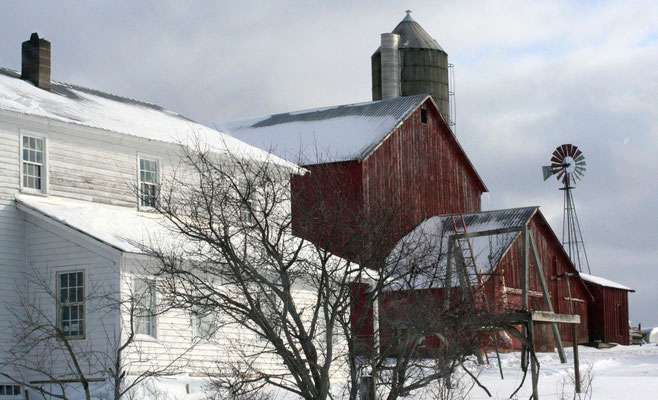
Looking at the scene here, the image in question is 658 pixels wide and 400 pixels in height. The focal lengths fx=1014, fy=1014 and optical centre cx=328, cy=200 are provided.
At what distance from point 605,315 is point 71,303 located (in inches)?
1098

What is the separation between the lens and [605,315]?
42.9 metres

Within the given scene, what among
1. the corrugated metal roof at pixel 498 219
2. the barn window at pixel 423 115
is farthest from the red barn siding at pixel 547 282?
the barn window at pixel 423 115

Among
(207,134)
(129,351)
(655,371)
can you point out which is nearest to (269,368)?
(129,351)

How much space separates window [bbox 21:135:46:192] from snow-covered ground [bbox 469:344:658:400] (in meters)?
10.7

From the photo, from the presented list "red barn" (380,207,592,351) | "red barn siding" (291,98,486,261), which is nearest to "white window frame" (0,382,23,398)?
"red barn siding" (291,98,486,261)

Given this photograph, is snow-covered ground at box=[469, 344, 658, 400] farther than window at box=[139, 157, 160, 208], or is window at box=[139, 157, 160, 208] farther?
window at box=[139, 157, 160, 208]

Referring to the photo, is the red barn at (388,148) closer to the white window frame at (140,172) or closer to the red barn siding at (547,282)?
the red barn siding at (547,282)

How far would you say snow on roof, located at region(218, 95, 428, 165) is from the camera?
118 feet

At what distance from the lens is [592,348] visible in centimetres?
3997

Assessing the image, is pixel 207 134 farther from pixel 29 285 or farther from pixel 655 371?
pixel 655 371

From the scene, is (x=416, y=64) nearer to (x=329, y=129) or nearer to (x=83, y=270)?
(x=329, y=129)

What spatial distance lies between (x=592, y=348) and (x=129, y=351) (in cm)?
2442

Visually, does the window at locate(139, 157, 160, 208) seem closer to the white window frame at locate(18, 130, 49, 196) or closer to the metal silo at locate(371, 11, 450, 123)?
the white window frame at locate(18, 130, 49, 196)

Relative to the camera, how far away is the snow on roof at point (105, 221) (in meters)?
21.1
